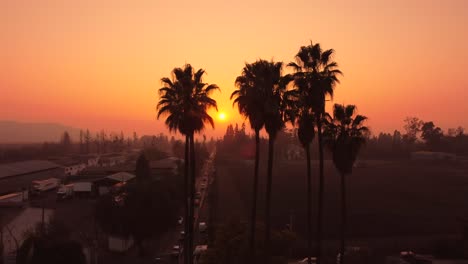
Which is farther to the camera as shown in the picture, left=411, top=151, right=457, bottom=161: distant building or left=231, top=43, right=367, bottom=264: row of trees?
left=411, top=151, right=457, bottom=161: distant building

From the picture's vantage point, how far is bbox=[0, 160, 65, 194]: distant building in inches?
3602

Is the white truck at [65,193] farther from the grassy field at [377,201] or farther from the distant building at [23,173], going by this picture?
the grassy field at [377,201]

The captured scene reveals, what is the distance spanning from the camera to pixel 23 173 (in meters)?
104

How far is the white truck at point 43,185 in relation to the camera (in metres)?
90.0

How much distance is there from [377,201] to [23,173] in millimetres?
85545

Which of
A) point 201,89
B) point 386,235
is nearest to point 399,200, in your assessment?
point 386,235

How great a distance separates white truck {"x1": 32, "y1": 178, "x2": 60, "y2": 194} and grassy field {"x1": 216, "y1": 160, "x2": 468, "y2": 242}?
4025 centimetres

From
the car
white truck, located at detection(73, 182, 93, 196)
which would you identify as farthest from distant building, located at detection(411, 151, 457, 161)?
the car

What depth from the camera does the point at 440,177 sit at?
116 metres

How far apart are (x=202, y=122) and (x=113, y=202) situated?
94.7ft

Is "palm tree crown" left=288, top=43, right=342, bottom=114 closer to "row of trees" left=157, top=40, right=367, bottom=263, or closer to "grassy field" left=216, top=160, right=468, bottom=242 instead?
"row of trees" left=157, top=40, right=367, bottom=263

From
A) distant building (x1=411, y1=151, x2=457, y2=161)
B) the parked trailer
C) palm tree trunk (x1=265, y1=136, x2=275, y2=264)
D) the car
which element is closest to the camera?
palm tree trunk (x1=265, y1=136, x2=275, y2=264)

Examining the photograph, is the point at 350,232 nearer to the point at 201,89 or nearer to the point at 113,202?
the point at 113,202

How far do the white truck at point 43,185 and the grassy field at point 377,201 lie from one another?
4025 cm
